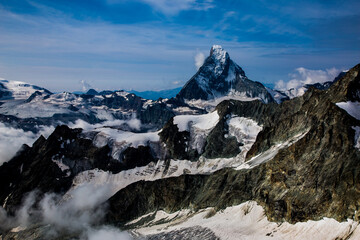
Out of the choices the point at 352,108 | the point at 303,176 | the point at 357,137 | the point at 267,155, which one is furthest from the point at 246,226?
the point at 352,108

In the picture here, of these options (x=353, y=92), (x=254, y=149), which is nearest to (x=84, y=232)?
(x=254, y=149)

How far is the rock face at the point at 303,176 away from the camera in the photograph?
102 metres

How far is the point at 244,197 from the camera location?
13612 cm

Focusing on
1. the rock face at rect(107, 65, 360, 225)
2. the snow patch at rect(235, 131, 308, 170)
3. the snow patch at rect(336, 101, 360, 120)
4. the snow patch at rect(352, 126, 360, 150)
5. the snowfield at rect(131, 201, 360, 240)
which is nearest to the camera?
the snowfield at rect(131, 201, 360, 240)

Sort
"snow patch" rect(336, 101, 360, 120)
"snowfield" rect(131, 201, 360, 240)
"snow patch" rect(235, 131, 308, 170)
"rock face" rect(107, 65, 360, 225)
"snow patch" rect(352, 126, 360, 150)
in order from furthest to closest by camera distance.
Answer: "snow patch" rect(235, 131, 308, 170) → "snow patch" rect(336, 101, 360, 120) → "snow patch" rect(352, 126, 360, 150) → "rock face" rect(107, 65, 360, 225) → "snowfield" rect(131, 201, 360, 240)

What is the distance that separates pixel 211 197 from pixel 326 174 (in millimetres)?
61666

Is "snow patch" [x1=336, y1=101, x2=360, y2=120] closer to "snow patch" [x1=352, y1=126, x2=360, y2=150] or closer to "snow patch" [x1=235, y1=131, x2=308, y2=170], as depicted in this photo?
"snow patch" [x1=352, y1=126, x2=360, y2=150]

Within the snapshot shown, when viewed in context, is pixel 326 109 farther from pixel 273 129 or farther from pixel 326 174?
pixel 273 129

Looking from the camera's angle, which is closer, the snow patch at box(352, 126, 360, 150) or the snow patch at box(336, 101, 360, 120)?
the snow patch at box(352, 126, 360, 150)

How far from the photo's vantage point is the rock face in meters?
102

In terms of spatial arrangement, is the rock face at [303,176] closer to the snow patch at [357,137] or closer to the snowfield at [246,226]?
the snow patch at [357,137]

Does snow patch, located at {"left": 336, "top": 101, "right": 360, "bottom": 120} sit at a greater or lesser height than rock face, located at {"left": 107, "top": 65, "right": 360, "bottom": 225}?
greater

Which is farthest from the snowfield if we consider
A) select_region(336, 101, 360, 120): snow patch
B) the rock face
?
select_region(336, 101, 360, 120): snow patch

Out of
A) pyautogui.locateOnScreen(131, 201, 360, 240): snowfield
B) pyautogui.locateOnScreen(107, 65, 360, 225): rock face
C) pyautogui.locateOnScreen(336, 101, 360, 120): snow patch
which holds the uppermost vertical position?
pyautogui.locateOnScreen(336, 101, 360, 120): snow patch
